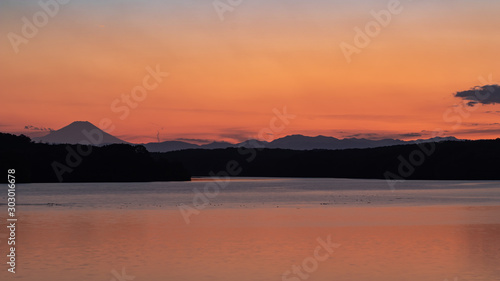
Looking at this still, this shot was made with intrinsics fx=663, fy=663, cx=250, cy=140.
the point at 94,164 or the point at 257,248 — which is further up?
the point at 257,248

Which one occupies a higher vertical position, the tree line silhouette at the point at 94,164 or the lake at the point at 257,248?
the lake at the point at 257,248

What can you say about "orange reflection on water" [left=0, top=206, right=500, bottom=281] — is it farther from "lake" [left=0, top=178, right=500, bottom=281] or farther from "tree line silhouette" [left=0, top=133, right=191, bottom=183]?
"tree line silhouette" [left=0, top=133, right=191, bottom=183]

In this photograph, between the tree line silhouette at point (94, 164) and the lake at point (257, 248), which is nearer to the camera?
the lake at point (257, 248)

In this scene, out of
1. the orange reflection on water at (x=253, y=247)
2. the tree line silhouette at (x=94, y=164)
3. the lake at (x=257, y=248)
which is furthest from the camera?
the tree line silhouette at (x=94, y=164)

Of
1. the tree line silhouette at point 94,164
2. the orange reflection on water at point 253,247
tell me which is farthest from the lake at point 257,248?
the tree line silhouette at point 94,164

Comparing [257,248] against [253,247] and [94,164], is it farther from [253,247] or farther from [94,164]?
[94,164]

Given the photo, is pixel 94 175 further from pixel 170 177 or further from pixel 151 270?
pixel 151 270

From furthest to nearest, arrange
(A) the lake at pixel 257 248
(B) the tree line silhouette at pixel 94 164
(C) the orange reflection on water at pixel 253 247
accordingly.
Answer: (B) the tree line silhouette at pixel 94 164 → (C) the orange reflection on water at pixel 253 247 → (A) the lake at pixel 257 248

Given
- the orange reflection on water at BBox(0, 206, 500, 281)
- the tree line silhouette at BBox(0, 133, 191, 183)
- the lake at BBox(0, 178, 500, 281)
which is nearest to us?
the lake at BBox(0, 178, 500, 281)

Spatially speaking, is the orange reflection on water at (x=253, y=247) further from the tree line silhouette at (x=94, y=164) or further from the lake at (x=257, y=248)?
the tree line silhouette at (x=94, y=164)

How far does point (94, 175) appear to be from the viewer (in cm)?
Answer: 18375

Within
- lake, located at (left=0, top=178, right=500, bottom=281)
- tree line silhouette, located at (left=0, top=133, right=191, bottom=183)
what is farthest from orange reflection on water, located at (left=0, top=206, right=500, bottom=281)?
tree line silhouette, located at (left=0, top=133, right=191, bottom=183)

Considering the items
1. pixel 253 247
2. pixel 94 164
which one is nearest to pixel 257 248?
pixel 253 247

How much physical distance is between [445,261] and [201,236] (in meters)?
13.8
